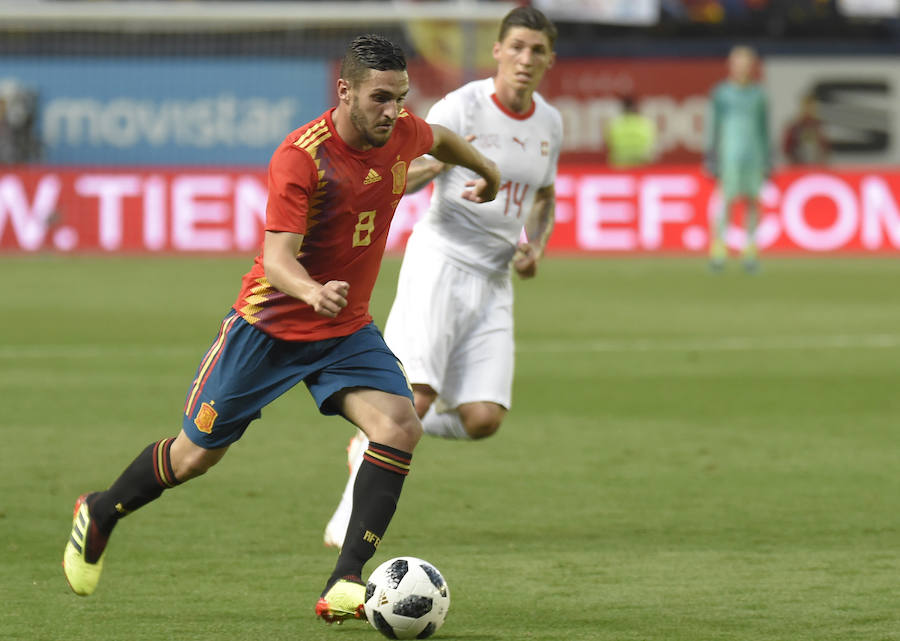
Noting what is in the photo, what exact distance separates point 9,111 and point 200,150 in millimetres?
3197

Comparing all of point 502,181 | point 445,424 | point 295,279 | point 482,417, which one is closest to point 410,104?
point 502,181

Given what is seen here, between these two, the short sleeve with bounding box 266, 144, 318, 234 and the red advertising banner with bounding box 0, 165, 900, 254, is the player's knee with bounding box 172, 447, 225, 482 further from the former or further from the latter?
the red advertising banner with bounding box 0, 165, 900, 254

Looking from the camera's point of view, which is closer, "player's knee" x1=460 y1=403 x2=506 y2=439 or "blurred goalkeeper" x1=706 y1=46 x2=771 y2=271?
"player's knee" x1=460 y1=403 x2=506 y2=439

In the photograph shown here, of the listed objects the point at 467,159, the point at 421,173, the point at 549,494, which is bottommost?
the point at 549,494

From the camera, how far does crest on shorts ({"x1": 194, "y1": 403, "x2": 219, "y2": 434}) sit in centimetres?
528

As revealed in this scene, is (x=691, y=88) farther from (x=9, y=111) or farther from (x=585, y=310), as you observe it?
(x=585, y=310)

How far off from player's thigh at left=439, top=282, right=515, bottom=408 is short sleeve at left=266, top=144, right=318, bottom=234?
207 cm

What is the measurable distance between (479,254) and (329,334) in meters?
1.93

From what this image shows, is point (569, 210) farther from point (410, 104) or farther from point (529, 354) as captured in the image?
point (529, 354)

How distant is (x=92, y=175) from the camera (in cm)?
2234

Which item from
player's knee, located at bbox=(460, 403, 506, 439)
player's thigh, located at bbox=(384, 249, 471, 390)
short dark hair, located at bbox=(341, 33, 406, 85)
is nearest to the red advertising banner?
player's thigh, located at bbox=(384, 249, 471, 390)

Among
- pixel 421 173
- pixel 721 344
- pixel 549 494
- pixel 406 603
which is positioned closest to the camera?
pixel 406 603

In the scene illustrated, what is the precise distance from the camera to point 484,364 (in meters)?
7.02

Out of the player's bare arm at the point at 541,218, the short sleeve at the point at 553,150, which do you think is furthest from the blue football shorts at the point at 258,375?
the short sleeve at the point at 553,150
